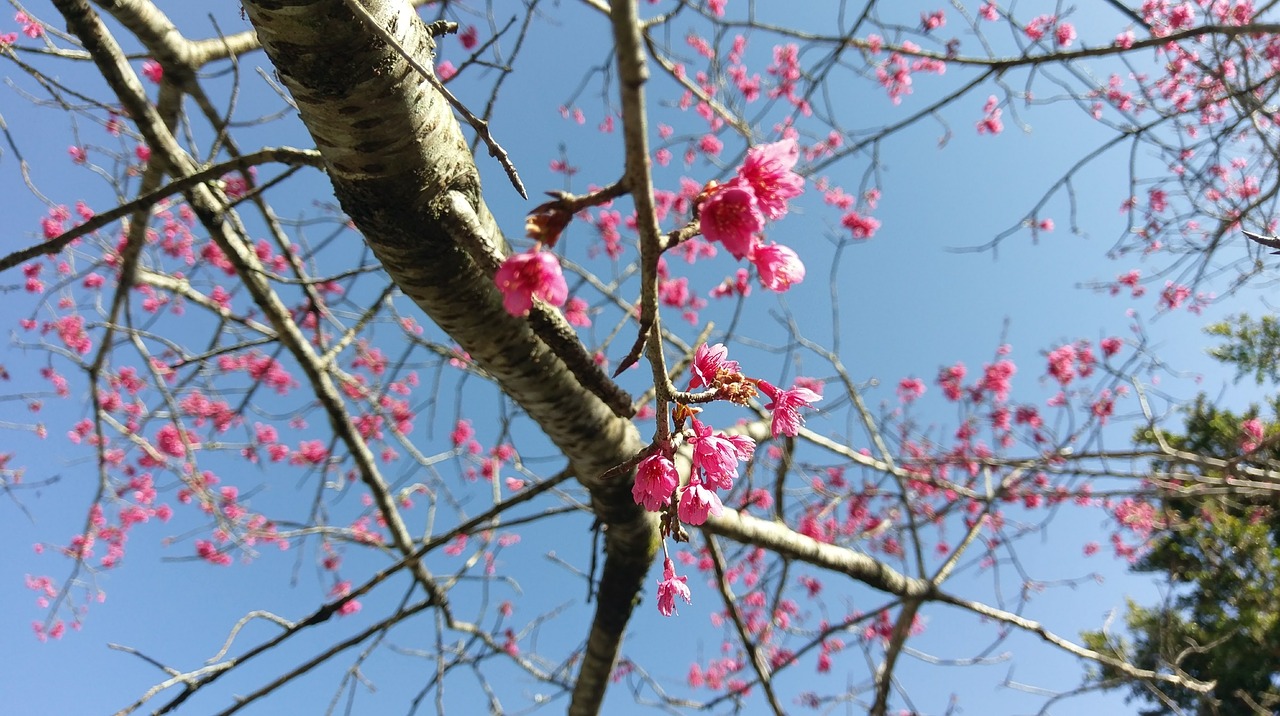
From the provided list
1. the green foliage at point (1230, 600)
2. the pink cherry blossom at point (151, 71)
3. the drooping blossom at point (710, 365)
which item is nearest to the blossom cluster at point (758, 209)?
the drooping blossom at point (710, 365)

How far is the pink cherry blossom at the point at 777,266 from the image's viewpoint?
868mm

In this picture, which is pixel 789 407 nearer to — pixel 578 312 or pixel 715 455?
pixel 715 455

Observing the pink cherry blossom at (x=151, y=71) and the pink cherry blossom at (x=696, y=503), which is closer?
the pink cherry blossom at (x=696, y=503)

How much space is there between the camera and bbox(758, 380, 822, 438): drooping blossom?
3.77 ft

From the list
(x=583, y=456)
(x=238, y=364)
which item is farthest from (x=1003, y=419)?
(x=238, y=364)

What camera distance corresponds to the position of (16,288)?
339cm

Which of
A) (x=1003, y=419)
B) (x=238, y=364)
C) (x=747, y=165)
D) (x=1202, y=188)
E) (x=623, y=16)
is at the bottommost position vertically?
(x=623, y=16)

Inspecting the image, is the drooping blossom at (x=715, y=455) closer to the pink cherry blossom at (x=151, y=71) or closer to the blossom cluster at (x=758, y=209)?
the blossom cluster at (x=758, y=209)

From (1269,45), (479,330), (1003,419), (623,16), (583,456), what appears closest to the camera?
(623,16)

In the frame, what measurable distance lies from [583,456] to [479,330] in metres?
0.58

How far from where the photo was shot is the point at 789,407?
46.2 inches

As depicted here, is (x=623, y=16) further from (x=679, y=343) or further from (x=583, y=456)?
(x=679, y=343)

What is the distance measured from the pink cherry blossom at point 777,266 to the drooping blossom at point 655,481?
0.34 m

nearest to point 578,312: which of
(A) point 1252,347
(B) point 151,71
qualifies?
(B) point 151,71
